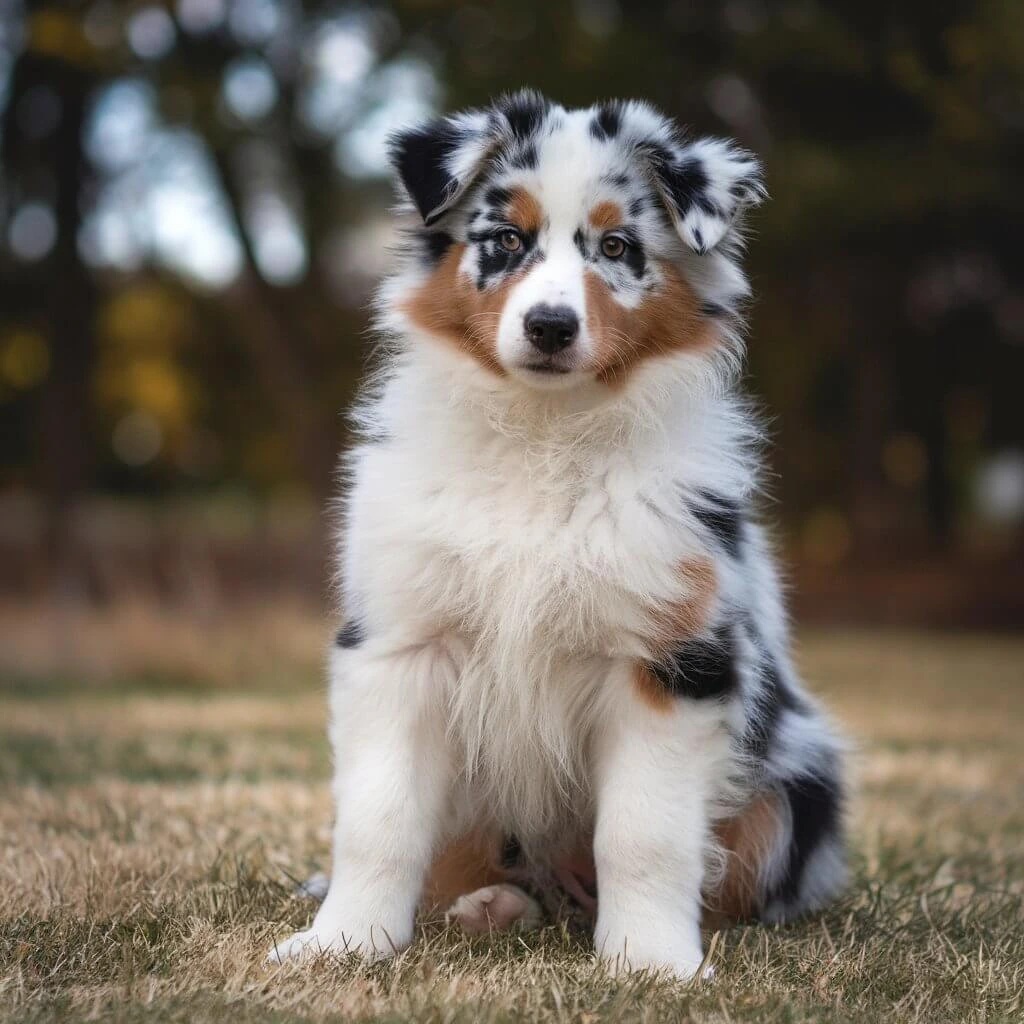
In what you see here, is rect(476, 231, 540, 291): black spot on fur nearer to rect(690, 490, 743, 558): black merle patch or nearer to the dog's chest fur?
the dog's chest fur

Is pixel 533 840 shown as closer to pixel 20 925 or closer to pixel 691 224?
pixel 20 925

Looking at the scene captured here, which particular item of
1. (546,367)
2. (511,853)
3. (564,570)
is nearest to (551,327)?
(546,367)

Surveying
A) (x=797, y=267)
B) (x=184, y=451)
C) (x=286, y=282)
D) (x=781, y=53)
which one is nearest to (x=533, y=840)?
(x=781, y=53)

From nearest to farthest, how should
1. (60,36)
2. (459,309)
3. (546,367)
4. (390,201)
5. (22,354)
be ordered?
(546,367)
(459,309)
(60,36)
(390,201)
(22,354)

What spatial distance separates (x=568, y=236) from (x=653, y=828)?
1.49 m

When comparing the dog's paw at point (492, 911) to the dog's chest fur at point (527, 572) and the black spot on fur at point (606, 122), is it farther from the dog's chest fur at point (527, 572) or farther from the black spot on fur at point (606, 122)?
the black spot on fur at point (606, 122)

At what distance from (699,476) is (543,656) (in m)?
0.61

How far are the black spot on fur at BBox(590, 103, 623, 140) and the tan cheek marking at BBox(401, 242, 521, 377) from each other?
0.47 metres

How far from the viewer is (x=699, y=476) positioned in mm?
3492

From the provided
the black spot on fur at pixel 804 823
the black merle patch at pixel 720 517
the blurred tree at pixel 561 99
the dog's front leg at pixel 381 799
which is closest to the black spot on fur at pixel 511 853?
the dog's front leg at pixel 381 799

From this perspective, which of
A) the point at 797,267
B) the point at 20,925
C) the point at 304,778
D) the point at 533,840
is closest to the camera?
the point at 20,925

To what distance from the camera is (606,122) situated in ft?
12.1

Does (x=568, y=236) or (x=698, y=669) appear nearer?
(x=698, y=669)

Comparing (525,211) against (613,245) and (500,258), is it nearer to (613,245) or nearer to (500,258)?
(500,258)
